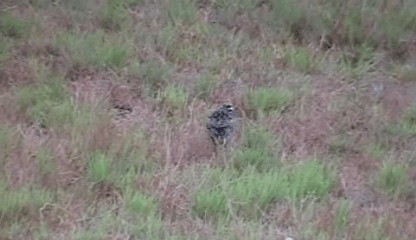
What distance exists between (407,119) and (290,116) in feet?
2.77

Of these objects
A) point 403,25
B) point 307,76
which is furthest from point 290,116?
point 403,25

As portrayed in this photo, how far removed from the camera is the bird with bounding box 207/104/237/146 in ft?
20.0

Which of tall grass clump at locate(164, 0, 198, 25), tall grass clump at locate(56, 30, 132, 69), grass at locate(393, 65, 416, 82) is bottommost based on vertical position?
tall grass clump at locate(56, 30, 132, 69)

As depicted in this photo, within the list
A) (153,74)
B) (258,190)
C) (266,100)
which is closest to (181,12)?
(153,74)

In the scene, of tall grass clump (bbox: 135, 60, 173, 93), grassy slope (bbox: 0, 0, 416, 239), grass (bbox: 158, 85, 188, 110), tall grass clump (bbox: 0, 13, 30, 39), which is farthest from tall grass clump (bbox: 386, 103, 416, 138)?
tall grass clump (bbox: 0, 13, 30, 39)

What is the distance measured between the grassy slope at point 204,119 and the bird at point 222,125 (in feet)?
0.29

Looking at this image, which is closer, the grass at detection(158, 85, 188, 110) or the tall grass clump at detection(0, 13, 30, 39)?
the grass at detection(158, 85, 188, 110)

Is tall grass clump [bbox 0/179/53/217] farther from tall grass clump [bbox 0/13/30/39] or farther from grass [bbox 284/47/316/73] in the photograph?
grass [bbox 284/47/316/73]

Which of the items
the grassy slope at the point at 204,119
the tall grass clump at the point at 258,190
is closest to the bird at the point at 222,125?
the grassy slope at the point at 204,119

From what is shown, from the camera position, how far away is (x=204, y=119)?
6555 mm

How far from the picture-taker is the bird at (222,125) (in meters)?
6.11

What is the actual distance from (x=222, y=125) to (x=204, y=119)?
46cm

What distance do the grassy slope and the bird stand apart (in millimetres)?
90

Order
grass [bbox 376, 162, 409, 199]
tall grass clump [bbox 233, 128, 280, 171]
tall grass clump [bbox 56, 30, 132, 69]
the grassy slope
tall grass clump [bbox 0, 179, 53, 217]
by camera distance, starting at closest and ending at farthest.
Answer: tall grass clump [bbox 0, 179, 53, 217] → the grassy slope → grass [bbox 376, 162, 409, 199] → tall grass clump [bbox 233, 128, 280, 171] → tall grass clump [bbox 56, 30, 132, 69]
